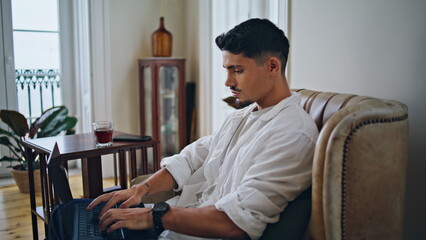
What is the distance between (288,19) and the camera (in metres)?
2.14

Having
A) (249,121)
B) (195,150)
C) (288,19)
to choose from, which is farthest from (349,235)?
(288,19)

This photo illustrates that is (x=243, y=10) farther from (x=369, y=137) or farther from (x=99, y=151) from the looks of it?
(x=369, y=137)

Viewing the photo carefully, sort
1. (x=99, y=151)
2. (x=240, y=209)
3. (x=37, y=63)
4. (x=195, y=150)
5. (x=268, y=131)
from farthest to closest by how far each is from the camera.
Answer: (x=37, y=63) → (x=99, y=151) → (x=195, y=150) → (x=268, y=131) → (x=240, y=209)

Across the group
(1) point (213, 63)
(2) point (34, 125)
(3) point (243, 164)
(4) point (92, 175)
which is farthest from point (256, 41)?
(2) point (34, 125)

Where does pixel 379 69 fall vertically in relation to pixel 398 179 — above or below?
above

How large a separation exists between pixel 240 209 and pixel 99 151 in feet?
3.37

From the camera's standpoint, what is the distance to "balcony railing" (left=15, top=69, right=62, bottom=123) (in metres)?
3.48

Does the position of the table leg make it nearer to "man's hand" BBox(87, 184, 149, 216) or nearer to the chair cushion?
"man's hand" BBox(87, 184, 149, 216)

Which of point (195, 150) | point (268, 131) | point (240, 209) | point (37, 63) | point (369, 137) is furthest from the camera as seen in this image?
point (37, 63)

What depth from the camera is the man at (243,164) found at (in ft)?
3.33

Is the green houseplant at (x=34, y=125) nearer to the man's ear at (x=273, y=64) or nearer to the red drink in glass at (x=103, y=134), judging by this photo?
the red drink in glass at (x=103, y=134)

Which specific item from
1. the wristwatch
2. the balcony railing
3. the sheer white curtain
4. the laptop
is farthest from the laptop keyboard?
the balcony railing

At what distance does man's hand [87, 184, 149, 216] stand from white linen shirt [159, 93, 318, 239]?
0.15 m

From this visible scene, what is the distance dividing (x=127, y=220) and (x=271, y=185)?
0.43m
